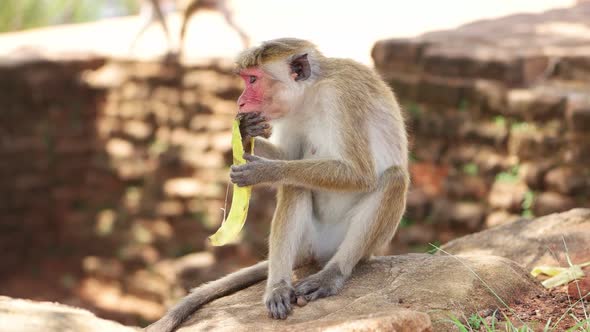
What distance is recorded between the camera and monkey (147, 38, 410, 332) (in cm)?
425

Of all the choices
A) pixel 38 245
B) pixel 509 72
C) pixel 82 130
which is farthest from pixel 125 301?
pixel 509 72

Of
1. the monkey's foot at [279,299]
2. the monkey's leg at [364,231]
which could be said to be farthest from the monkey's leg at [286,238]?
the monkey's leg at [364,231]

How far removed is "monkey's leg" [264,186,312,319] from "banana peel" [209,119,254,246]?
0.19 metres

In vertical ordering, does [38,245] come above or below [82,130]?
below

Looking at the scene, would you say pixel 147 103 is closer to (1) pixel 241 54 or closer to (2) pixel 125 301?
(2) pixel 125 301

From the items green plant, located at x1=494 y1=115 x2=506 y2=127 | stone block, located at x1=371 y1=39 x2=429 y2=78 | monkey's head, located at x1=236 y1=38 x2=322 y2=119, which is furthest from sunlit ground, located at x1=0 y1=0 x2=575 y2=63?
monkey's head, located at x1=236 y1=38 x2=322 y2=119

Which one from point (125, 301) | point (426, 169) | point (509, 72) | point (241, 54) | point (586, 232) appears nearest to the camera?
point (241, 54)

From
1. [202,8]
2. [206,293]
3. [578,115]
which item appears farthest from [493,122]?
[202,8]

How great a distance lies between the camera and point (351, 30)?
12.4 meters

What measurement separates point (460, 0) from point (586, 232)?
338 inches

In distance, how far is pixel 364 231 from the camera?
14.1ft

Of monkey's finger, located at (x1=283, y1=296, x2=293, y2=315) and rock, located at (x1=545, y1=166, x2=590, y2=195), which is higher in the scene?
monkey's finger, located at (x1=283, y1=296, x2=293, y2=315)

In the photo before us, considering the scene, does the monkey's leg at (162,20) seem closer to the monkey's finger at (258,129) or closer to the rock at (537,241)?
the rock at (537,241)

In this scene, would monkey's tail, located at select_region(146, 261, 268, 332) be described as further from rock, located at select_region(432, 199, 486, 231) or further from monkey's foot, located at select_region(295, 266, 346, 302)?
rock, located at select_region(432, 199, 486, 231)
